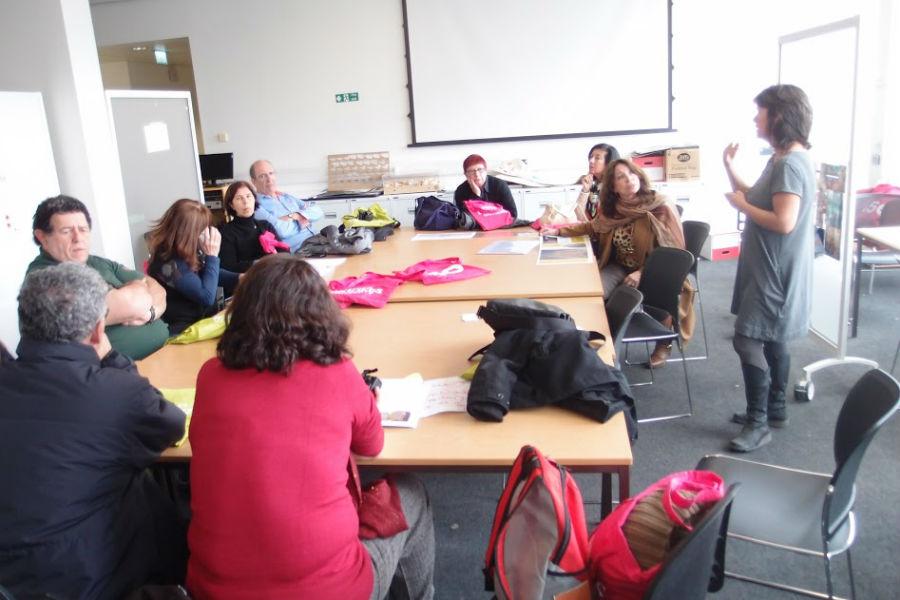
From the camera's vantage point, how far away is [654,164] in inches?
261

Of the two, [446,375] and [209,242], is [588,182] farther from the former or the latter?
[446,375]

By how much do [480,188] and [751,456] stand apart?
2.90 m

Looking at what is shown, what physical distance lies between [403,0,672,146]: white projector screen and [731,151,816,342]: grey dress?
4.00m

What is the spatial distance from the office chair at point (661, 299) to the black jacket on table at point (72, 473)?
2189 mm

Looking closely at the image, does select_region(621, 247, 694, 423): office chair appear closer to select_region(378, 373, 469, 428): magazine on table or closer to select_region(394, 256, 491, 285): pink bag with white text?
select_region(394, 256, 491, 285): pink bag with white text

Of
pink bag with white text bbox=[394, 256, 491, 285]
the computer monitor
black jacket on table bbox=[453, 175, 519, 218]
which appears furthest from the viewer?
the computer monitor

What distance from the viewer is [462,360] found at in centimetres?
247

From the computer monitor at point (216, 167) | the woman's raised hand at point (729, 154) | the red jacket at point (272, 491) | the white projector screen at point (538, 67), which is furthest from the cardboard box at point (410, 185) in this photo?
the red jacket at point (272, 491)

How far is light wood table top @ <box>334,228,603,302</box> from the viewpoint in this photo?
10.7 feet

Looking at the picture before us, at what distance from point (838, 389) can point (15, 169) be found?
A: 190 inches

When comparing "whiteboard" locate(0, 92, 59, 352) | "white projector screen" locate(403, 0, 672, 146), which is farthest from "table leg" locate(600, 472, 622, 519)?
"white projector screen" locate(403, 0, 672, 146)

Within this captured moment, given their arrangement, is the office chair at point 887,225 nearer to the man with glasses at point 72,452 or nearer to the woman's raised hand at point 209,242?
the woman's raised hand at point 209,242

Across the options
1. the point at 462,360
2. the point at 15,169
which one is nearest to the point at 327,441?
the point at 462,360

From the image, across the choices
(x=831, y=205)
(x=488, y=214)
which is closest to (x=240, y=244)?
(x=488, y=214)
